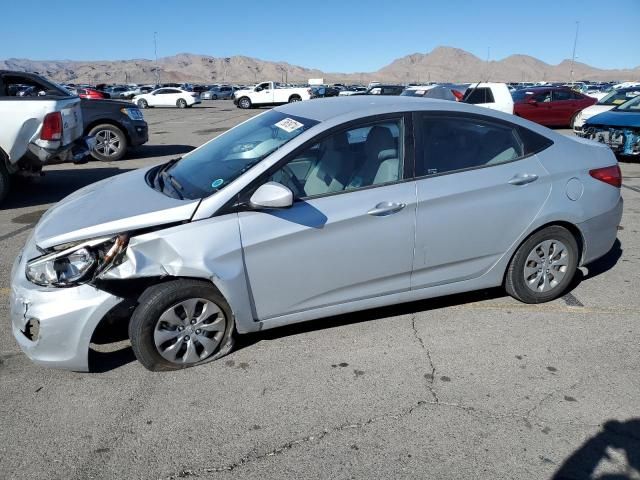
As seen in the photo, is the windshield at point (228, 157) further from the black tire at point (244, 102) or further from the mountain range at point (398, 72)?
the mountain range at point (398, 72)

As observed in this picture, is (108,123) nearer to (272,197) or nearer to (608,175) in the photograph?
(272,197)

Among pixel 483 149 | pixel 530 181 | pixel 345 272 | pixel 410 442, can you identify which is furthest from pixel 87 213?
pixel 530 181

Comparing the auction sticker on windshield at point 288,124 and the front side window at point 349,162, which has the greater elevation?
the auction sticker on windshield at point 288,124

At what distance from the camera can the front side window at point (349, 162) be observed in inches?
135

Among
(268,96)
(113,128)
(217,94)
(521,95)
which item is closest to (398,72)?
(217,94)

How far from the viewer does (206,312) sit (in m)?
3.29

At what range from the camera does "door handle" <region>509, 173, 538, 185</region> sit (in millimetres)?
3854

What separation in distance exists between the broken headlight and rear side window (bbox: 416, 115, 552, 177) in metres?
2.03

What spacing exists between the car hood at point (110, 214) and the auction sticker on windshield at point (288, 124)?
88cm

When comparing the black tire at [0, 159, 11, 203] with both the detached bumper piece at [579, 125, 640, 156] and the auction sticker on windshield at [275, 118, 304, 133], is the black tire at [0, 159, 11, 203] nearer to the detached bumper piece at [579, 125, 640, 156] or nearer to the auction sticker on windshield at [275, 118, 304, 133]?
the auction sticker on windshield at [275, 118, 304, 133]

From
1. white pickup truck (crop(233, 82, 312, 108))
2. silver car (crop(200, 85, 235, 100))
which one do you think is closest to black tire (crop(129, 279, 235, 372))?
white pickup truck (crop(233, 82, 312, 108))

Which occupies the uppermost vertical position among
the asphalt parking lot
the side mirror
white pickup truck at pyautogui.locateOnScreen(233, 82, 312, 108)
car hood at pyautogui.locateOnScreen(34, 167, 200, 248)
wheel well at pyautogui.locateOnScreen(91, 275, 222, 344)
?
white pickup truck at pyautogui.locateOnScreen(233, 82, 312, 108)

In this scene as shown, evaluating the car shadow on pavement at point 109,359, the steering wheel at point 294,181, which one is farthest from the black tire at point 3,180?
the steering wheel at point 294,181

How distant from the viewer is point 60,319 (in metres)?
3.00
